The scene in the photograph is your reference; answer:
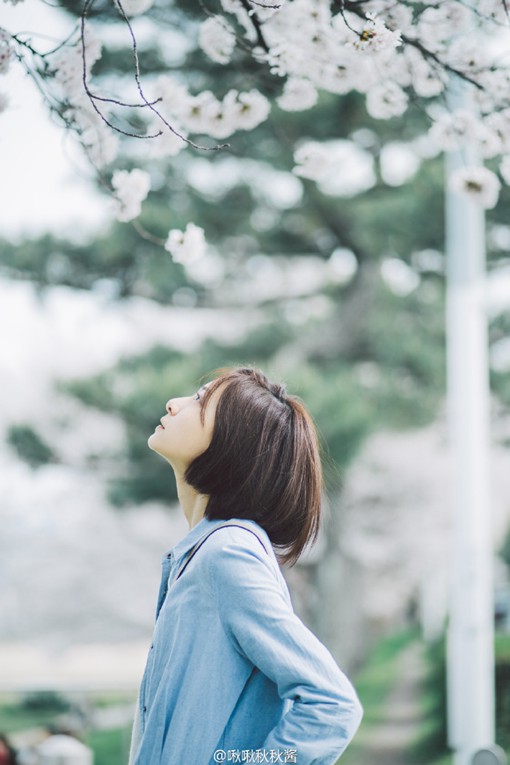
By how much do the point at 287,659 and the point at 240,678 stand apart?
0.26 feet

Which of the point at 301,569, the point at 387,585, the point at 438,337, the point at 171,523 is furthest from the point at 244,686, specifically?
the point at 171,523

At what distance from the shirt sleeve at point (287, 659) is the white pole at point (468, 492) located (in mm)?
2999

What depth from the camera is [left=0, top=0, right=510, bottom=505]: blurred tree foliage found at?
544cm

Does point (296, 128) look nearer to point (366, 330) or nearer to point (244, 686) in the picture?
point (366, 330)

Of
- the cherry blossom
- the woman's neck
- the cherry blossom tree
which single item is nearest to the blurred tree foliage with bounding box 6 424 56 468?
the cherry blossom tree

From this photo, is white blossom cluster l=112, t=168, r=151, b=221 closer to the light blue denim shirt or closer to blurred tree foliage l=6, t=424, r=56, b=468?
the light blue denim shirt

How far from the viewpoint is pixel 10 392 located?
9.42m

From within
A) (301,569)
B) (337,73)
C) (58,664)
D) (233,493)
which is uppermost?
(337,73)

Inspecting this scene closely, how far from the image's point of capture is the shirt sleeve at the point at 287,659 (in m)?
1.05

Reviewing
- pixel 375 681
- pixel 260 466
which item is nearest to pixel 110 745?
pixel 375 681

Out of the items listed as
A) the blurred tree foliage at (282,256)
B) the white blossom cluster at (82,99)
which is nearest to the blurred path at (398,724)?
the blurred tree foliage at (282,256)

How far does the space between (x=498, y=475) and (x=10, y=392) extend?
478 cm

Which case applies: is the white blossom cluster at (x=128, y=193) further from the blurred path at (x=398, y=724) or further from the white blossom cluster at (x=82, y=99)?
the blurred path at (x=398, y=724)

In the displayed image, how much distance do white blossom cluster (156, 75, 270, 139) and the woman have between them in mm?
828
